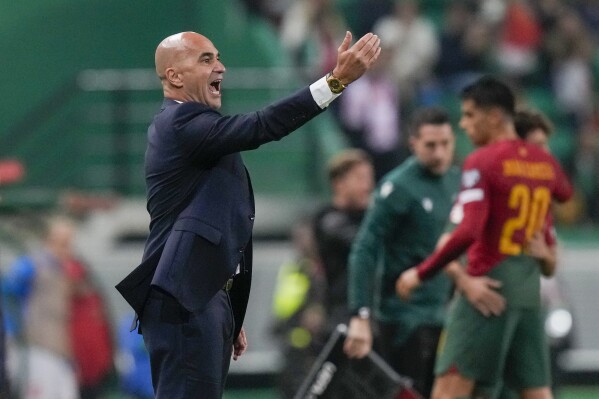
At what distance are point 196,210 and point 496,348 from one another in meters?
2.24

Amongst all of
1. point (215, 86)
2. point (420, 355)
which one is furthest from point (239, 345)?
→ point (420, 355)

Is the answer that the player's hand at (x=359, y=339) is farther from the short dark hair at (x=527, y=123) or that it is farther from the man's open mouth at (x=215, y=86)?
the man's open mouth at (x=215, y=86)

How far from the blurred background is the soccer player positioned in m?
6.75

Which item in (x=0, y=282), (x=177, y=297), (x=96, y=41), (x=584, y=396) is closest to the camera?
(x=177, y=297)

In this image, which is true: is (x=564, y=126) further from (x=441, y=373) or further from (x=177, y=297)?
(x=177, y=297)

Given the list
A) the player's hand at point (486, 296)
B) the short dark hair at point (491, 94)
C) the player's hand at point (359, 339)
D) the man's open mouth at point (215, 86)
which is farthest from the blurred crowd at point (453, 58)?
the man's open mouth at point (215, 86)

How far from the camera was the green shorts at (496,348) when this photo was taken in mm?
8016

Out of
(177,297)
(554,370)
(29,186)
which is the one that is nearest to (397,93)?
(29,186)

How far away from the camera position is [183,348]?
646 centimetres

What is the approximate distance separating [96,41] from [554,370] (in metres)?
8.15

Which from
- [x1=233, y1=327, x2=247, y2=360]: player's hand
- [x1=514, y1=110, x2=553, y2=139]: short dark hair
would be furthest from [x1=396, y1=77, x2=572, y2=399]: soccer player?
[x1=233, y1=327, x2=247, y2=360]: player's hand

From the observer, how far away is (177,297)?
21.1 ft

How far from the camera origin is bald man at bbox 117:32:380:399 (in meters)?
6.32

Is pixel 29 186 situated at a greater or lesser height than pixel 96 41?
lesser
